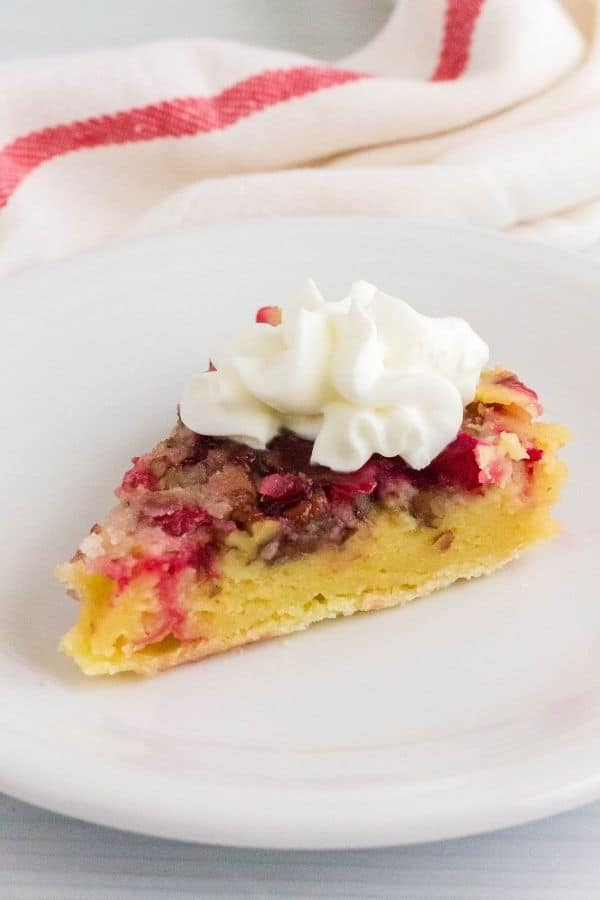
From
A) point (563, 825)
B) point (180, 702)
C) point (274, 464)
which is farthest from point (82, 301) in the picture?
point (563, 825)

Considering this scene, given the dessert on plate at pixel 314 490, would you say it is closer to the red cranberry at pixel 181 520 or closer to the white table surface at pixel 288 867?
the red cranberry at pixel 181 520

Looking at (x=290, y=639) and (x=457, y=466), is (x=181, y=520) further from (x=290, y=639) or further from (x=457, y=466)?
(x=457, y=466)

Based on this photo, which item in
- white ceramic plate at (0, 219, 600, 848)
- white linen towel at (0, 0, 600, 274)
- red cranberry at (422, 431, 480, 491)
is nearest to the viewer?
white ceramic plate at (0, 219, 600, 848)

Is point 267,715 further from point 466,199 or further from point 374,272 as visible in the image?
point 466,199

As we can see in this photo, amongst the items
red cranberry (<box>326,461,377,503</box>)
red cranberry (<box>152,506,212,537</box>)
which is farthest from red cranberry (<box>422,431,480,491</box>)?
red cranberry (<box>152,506,212,537</box>)

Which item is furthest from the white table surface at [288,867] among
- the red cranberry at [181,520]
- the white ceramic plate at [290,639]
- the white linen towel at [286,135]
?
the white linen towel at [286,135]

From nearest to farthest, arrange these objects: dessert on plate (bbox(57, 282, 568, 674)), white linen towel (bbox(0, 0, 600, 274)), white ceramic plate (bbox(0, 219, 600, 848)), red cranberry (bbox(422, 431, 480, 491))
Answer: white ceramic plate (bbox(0, 219, 600, 848)) → dessert on plate (bbox(57, 282, 568, 674)) → red cranberry (bbox(422, 431, 480, 491)) → white linen towel (bbox(0, 0, 600, 274))

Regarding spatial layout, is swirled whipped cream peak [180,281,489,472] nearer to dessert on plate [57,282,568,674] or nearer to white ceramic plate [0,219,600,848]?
dessert on plate [57,282,568,674]
